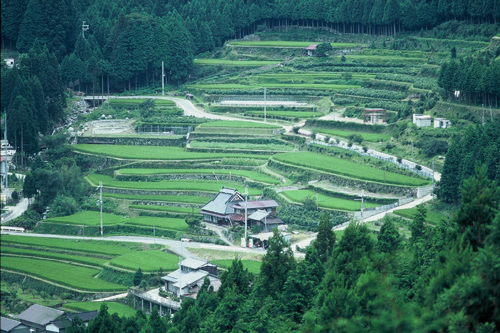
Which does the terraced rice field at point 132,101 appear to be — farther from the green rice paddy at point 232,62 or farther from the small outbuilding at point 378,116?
the small outbuilding at point 378,116

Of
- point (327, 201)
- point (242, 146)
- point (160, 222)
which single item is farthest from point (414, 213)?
point (242, 146)

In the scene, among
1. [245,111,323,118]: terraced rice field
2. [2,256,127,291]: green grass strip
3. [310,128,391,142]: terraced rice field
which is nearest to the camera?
[2,256,127,291]: green grass strip

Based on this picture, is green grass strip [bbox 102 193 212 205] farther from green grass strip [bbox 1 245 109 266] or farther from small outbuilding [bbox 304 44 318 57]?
small outbuilding [bbox 304 44 318 57]

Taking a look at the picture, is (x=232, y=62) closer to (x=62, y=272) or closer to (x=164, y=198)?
(x=164, y=198)

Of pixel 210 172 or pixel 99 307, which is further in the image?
pixel 210 172

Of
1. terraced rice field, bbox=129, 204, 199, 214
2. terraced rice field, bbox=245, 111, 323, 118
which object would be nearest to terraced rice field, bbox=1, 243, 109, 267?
terraced rice field, bbox=129, 204, 199, 214

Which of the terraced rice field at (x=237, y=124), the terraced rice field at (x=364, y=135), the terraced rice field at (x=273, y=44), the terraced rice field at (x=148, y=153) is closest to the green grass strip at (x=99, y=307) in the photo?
the terraced rice field at (x=148, y=153)
